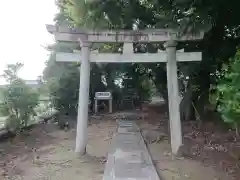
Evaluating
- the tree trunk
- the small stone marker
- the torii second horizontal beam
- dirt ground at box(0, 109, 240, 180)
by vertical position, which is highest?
the torii second horizontal beam

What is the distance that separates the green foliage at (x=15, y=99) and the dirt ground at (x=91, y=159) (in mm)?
606

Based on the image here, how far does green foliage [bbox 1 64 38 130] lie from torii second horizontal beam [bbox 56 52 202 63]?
2.27 meters

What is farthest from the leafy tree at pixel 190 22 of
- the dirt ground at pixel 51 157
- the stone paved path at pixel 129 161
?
the dirt ground at pixel 51 157

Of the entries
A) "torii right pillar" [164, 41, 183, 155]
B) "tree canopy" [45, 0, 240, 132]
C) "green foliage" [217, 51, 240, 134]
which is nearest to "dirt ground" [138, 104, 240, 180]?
"torii right pillar" [164, 41, 183, 155]

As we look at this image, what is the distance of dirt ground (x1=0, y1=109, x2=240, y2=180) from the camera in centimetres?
599

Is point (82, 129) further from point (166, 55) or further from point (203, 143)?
point (203, 143)

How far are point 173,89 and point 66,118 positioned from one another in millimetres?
7256

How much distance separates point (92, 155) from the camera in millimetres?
7539

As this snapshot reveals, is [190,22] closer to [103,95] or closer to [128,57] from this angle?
[128,57]

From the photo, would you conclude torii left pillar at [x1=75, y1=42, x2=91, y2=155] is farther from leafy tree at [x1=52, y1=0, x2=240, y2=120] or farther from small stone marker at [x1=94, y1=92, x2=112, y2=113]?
small stone marker at [x1=94, y1=92, x2=112, y2=113]

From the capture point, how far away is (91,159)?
7.15m

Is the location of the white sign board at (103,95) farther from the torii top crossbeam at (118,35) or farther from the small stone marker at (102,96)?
the torii top crossbeam at (118,35)

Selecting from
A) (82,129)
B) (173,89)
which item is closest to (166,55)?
(173,89)

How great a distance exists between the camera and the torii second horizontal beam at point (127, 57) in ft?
24.7
